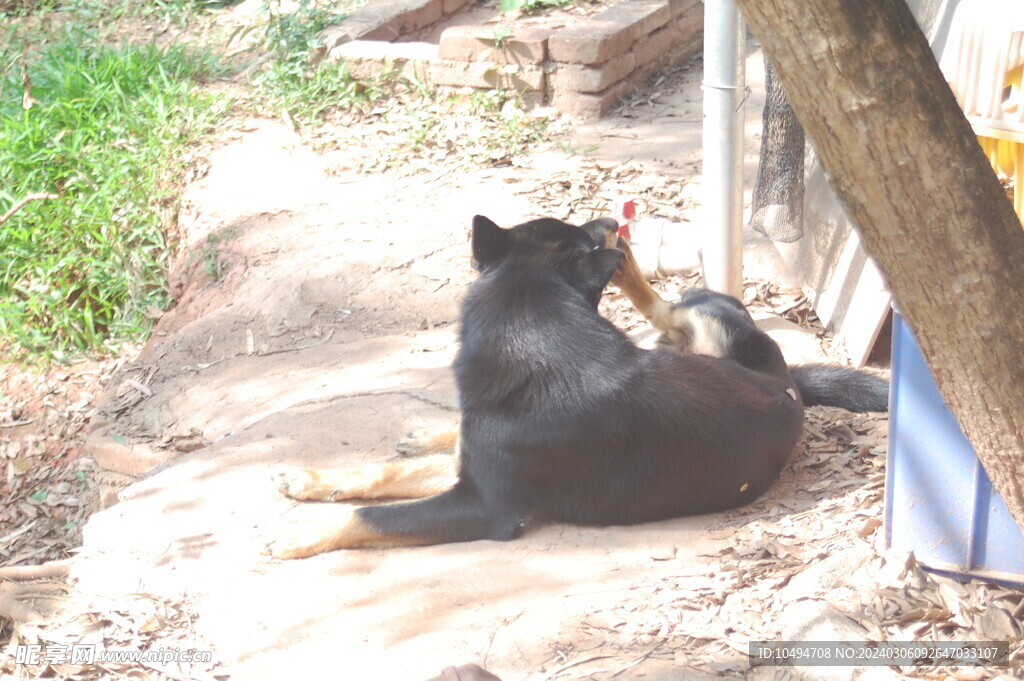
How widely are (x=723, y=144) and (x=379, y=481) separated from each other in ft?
7.44

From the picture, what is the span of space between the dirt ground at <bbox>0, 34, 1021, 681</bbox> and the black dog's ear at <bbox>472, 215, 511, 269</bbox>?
1.05 m

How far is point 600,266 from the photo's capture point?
3.54m

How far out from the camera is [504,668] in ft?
9.36

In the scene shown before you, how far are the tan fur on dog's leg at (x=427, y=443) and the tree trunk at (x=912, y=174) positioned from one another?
2.54 meters

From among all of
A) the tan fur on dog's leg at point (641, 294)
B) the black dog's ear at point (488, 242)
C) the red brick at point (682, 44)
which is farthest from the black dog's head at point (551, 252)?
the red brick at point (682, 44)

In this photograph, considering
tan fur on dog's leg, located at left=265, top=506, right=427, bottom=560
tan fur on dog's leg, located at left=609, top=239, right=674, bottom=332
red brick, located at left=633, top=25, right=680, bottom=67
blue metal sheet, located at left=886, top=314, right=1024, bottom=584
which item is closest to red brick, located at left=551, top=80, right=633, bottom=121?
red brick, located at left=633, top=25, right=680, bottom=67

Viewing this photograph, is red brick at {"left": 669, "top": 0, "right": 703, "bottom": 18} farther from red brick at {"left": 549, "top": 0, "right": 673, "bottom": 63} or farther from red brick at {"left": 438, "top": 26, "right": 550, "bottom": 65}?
red brick at {"left": 438, "top": 26, "right": 550, "bottom": 65}

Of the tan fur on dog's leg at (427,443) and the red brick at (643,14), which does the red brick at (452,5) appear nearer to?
the red brick at (643,14)

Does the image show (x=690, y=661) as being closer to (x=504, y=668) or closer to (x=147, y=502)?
(x=504, y=668)

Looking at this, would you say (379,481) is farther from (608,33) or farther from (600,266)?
(608,33)

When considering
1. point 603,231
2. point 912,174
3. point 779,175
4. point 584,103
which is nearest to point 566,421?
point 603,231

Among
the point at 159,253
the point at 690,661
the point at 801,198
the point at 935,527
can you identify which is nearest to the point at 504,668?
the point at 690,661

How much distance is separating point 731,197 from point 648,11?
150 inches

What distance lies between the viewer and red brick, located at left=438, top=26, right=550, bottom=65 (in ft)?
25.0
